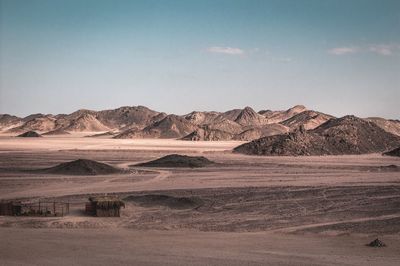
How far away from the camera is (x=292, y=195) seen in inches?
1238

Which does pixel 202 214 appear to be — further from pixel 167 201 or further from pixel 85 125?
pixel 85 125

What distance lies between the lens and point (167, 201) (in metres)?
28.6

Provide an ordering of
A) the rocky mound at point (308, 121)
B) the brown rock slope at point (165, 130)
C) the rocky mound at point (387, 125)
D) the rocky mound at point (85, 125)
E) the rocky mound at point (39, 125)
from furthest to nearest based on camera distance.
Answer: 1. the rocky mound at point (39, 125)
2. the rocky mound at point (85, 125)
3. the rocky mound at point (308, 121)
4. the brown rock slope at point (165, 130)
5. the rocky mound at point (387, 125)

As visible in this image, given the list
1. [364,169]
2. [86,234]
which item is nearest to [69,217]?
[86,234]

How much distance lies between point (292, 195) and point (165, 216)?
29.3 ft

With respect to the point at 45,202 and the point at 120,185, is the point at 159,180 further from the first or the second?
the point at 45,202

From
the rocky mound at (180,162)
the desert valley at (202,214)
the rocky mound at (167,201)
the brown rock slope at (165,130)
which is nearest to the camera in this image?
the desert valley at (202,214)

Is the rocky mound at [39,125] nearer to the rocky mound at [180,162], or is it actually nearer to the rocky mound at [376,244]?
the rocky mound at [180,162]

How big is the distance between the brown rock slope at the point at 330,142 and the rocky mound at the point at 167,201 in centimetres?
4328

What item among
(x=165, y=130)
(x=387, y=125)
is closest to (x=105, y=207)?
(x=387, y=125)

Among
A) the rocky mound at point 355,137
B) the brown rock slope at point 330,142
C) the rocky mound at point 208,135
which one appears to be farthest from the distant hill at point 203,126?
the brown rock slope at point 330,142

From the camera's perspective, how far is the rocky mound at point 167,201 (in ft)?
91.7

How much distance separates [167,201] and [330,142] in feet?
166

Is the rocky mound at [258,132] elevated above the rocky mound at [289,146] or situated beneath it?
elevated above
